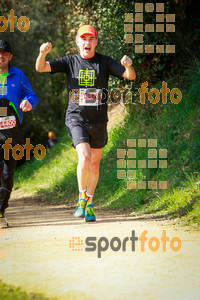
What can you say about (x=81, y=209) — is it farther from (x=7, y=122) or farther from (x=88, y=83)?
(x=88, y=83)

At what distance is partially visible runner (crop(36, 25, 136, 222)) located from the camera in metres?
6.51

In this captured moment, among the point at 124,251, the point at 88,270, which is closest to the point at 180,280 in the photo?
the point at 88,270

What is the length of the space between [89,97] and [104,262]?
2728mm

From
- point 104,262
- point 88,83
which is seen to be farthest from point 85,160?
point 104,262

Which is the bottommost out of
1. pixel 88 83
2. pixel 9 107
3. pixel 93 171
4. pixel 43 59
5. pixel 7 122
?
pixel 93 171

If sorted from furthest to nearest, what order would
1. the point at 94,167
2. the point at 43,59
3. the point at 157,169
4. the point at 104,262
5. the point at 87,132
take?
the point at 157,169
the point at 94,167
the point at 87,132
the point at 43,59
the point at 104,262

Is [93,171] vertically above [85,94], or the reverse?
[85,94]

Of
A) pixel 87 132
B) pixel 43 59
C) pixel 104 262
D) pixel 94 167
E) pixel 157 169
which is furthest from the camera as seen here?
pixel 157 169

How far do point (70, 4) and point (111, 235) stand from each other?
758 cm

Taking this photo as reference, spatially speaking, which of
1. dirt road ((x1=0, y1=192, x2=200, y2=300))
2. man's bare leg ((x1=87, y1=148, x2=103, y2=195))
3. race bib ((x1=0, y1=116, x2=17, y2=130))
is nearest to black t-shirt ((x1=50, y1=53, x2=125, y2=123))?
man's bare leg ((x1=87, y1=148, x2=103, y2=195))

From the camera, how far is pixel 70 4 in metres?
11.7

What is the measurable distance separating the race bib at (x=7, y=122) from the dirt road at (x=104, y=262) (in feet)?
4.26

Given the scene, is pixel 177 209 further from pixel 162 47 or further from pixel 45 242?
pixel 162 47

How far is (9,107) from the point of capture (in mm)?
6652
